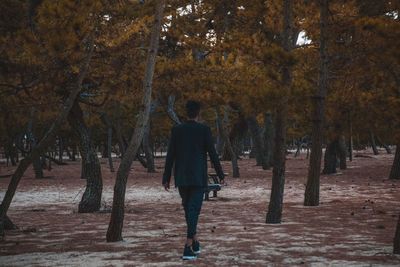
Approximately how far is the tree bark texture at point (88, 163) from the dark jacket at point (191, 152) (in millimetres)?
6499

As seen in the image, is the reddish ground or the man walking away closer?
the man walking away

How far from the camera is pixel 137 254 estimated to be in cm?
637

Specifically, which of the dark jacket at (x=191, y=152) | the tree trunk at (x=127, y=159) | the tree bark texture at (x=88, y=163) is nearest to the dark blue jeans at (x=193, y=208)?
the dark jacket at (x=191, y=152)

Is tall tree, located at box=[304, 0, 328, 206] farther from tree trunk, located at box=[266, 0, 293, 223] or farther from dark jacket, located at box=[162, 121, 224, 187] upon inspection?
dark jacket, located at box=[162, 121, 224, 187]

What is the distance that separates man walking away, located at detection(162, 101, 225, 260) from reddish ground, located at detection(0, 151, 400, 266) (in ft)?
1.66

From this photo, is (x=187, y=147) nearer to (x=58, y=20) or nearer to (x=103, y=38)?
(x=58, y=20)

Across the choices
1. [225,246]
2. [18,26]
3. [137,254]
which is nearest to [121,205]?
[137,254]

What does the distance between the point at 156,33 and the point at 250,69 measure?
535 centimetres

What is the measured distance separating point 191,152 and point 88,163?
270 inches

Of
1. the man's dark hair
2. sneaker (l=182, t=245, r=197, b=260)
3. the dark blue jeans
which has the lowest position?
sneaker (l=182, t=245, r=197, b=260)

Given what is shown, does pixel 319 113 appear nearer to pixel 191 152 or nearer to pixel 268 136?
pixel 191 152

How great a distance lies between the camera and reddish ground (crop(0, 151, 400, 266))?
19.8ft

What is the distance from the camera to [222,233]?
8273mm

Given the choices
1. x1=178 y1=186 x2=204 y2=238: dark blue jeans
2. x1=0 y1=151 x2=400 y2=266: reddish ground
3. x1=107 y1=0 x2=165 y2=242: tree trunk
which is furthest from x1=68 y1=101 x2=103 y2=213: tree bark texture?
x1=178 y1=186 x2=204 y2=238: dark blue jeans
